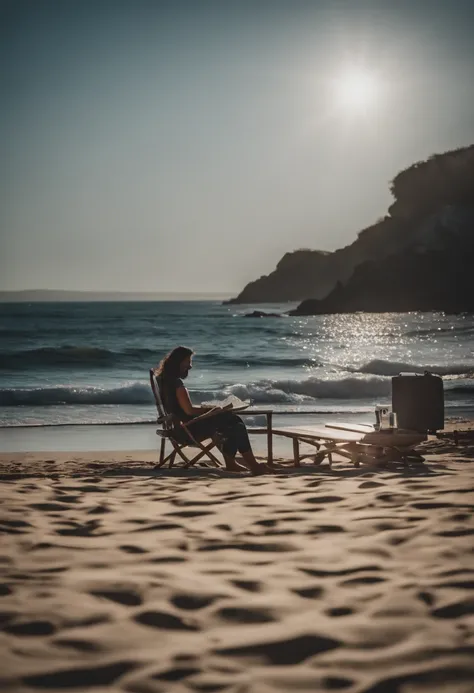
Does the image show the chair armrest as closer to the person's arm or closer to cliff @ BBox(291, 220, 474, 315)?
the person's arm

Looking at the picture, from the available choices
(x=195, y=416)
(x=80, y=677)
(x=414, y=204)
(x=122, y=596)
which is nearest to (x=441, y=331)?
(x=414, y=204)

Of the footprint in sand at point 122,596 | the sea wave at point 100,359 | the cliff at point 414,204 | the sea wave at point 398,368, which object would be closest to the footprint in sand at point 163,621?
the footprint in sand at point 122,596

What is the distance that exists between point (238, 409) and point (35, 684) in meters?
4.82

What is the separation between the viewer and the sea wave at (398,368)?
27.1m

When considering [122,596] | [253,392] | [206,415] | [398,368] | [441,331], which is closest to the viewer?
[122,596]

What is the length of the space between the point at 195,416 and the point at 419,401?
2254mm

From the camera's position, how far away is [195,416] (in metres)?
7.29

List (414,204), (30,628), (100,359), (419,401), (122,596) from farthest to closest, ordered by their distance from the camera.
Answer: (414,204) < (100,359) < (419,401) < (122,596) < (30,628)

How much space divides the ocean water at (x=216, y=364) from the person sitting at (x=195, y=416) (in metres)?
6.66

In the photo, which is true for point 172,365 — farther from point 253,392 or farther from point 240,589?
point 253,392

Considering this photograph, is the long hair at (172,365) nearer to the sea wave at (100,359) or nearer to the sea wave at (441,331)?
the sea wave at (100,359)

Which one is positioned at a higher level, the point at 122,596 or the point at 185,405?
the point at 185,405

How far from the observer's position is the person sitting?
7.20 metres

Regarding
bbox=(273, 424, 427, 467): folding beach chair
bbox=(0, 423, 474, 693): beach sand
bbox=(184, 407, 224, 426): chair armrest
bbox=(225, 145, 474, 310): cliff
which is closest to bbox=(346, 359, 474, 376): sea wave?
bbox=(273, 424, 427, 467): folding beach chair
